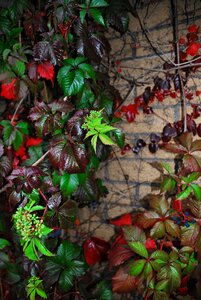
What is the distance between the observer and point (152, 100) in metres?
1.23

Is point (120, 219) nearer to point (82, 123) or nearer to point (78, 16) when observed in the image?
point (82, 123)

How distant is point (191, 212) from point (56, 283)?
62cm

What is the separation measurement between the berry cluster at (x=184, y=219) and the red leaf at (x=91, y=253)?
17.3 inches

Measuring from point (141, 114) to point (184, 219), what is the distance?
19.4 inches

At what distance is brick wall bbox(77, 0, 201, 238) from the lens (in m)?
1.19

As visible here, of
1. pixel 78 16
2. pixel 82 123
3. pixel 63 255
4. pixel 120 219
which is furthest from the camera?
pixel 120 219

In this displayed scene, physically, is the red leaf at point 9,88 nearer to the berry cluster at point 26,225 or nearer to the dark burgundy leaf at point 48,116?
the dark burgundy leaf at point 48,116

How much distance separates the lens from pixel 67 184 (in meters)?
1.04

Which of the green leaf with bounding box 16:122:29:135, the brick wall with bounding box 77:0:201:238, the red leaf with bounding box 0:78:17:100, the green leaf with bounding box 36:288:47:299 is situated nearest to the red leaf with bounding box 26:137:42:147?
the green leaf with bounding box 16:122:29:135

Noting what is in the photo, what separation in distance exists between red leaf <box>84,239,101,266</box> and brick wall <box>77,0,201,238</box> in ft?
0.41

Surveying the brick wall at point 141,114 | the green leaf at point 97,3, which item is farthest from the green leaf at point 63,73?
the brick wall at point 141,114

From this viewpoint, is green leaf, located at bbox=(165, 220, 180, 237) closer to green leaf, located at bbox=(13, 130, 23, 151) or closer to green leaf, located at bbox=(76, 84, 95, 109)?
green leaf, located at bbox=(76, 84, 95, 109)

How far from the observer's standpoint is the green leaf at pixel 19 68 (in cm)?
114

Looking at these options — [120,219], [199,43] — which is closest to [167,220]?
[120,219]
